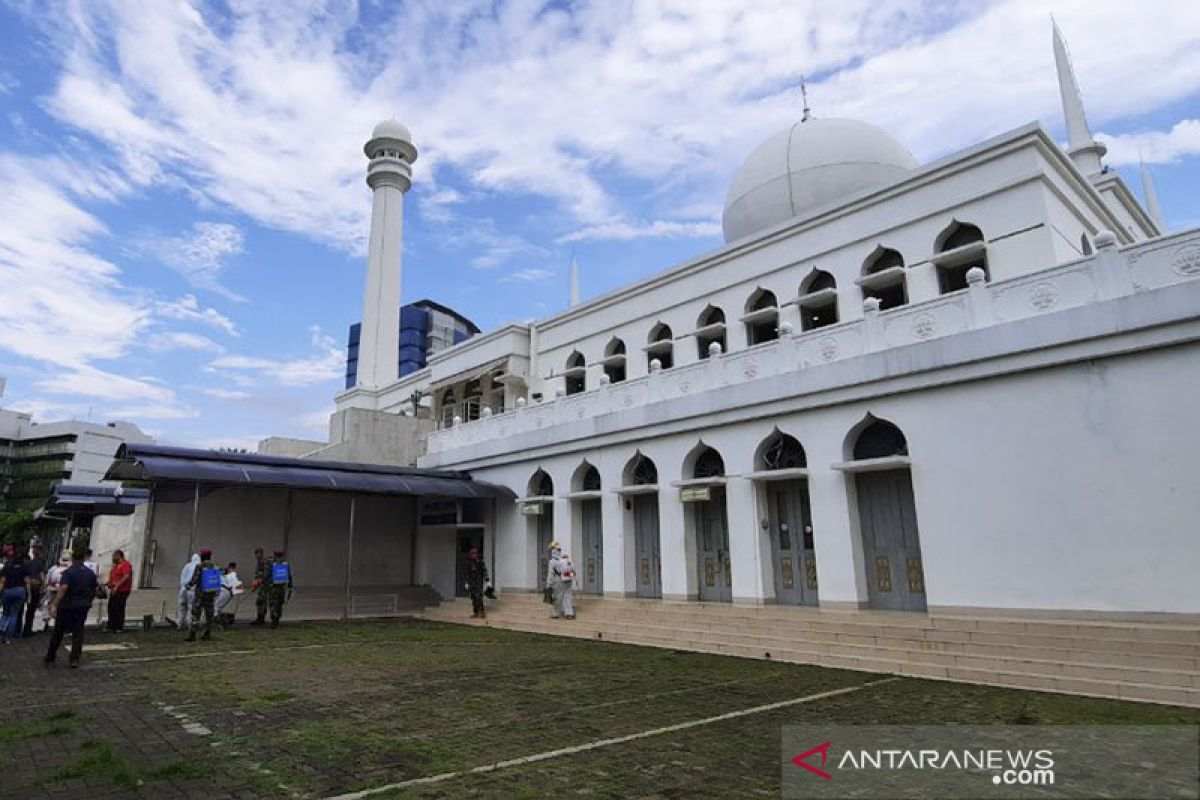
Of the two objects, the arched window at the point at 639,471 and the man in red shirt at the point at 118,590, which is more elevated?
the arched window at the point at 639,471

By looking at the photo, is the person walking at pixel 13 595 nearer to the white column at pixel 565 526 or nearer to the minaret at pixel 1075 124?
the white column at pixel 565 526

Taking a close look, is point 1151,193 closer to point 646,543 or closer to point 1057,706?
point 646,543

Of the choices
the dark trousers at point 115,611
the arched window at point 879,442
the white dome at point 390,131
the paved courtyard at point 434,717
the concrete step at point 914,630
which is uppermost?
the white dome at point 390,131

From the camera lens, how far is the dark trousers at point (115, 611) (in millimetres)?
13102

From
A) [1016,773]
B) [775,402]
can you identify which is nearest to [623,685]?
[1016,773]

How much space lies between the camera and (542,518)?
18.7m

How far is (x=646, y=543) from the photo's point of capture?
1592 centimetres

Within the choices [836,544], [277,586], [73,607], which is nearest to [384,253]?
[277,586]

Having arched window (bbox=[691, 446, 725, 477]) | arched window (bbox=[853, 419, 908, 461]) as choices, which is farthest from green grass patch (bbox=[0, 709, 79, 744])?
arched window (bbox=[853, 419, 908, 461])

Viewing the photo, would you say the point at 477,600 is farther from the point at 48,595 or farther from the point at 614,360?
the point at 48,595

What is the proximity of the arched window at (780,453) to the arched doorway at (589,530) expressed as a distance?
4.62m

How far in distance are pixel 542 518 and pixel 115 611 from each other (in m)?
9.38

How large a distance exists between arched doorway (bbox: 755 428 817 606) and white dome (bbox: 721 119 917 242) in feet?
21.2

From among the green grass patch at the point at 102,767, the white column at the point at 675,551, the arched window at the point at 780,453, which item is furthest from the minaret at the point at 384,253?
the green grass patch at the point at 102,767
